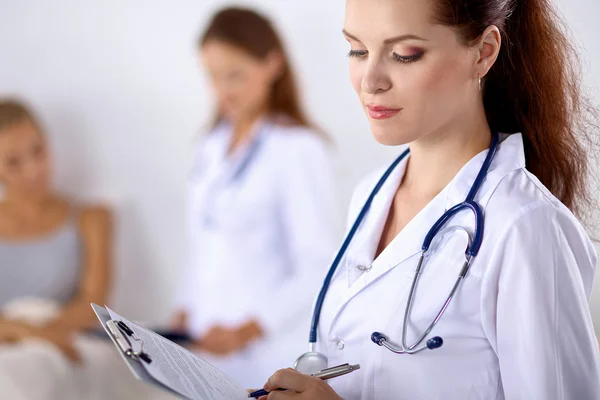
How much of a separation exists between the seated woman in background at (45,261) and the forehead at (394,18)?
200 cm

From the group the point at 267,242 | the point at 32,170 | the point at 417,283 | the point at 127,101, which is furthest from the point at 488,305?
the point at 32,170

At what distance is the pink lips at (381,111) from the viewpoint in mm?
972

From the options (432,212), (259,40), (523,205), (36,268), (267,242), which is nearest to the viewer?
(523,205)

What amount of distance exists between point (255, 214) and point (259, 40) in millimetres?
662

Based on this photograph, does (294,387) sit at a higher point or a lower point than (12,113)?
lower

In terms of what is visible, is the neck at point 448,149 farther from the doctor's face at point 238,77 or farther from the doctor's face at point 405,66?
the doctor's face at point 238,77

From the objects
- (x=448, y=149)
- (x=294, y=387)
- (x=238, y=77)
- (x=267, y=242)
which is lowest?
(x=294, y=387)

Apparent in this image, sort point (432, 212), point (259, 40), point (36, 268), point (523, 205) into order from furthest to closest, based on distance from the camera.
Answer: point (36, 268)
point (259, 40)
point (432, 212)
point (523, 205)

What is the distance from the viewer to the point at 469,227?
37.9 inches

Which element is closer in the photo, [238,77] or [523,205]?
[523,205]

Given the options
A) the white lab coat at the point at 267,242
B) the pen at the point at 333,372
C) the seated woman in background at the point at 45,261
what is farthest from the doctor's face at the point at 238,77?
the pen at the point at 333,372

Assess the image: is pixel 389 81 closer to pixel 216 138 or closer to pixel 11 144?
pixel 216 138

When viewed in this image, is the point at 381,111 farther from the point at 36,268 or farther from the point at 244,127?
the point at 36,268

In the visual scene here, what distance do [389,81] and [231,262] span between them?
161 centimetres
